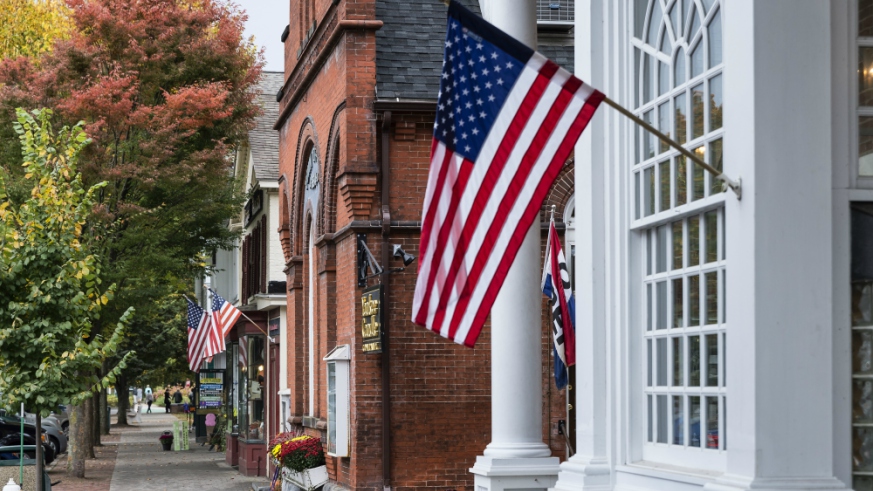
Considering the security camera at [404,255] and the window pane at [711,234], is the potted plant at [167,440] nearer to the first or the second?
the security camera at [404,255]

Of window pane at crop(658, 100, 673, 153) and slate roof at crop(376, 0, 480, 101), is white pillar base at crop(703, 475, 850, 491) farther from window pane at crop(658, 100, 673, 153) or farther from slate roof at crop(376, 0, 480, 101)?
slate roof at crop(376, 0, 480, 101)

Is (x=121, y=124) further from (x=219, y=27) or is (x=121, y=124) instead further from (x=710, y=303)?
(x=710, y=303)

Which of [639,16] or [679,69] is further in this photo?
[639,16]

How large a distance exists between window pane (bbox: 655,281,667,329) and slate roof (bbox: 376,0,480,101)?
9.85 meters

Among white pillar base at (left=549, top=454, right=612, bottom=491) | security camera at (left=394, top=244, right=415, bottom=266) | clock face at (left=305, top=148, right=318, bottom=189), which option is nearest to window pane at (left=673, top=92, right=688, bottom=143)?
white pillar base at (left=549, top=454, right=612, bottom=491)

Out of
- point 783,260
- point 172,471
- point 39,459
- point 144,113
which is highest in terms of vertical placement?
point 144,113

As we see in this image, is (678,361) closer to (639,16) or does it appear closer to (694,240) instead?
(694,240)

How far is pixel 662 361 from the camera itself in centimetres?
727

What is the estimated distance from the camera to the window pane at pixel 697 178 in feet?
21.9

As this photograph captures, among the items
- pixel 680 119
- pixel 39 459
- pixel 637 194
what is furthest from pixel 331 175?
pixel 680 119

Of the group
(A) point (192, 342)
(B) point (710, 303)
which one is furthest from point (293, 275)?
(B) point (710, 303)

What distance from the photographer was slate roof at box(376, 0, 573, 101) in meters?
17.0

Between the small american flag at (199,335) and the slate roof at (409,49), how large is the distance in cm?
1000

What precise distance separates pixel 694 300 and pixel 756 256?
4.02ft
